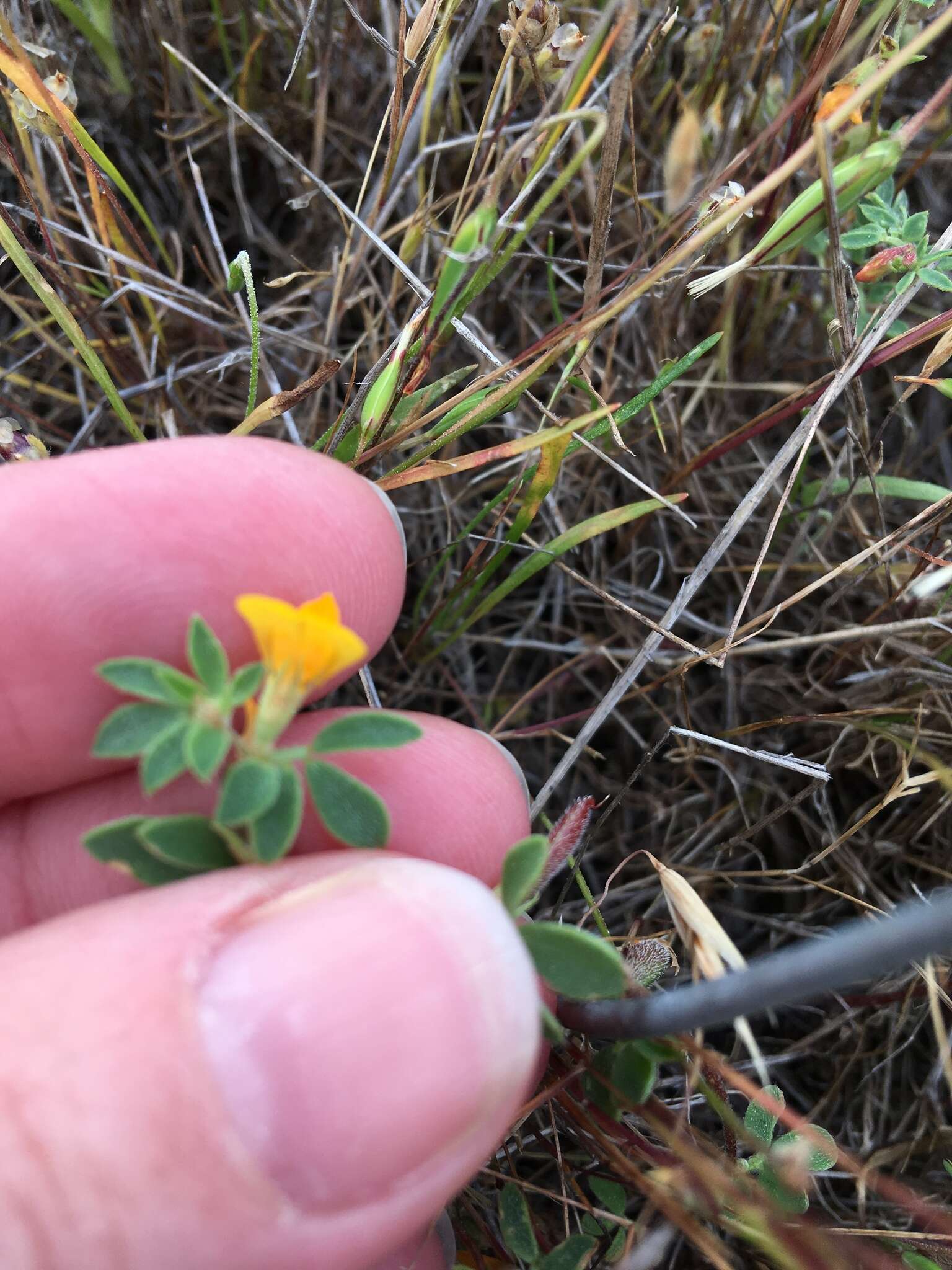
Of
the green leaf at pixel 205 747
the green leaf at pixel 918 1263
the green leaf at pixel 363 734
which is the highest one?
the green leaf at pixel 205 747

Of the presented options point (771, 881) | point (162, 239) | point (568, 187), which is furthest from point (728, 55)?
point (771, 881)

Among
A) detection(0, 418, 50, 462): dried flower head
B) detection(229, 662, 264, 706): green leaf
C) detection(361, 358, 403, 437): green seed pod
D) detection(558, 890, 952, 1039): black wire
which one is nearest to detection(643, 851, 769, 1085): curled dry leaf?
detection(558, 890, 952, 1039): black wire

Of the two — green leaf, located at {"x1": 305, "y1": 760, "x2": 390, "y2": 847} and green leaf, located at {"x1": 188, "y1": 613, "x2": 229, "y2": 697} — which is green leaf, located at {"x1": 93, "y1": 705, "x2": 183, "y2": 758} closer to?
green leaf, located at {"x1": 188, "y1": 613, "x2": 229, "y2": 697}

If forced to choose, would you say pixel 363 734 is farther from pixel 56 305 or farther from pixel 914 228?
pixel 914 228

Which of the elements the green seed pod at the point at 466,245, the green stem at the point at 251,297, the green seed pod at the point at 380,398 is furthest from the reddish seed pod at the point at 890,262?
the green stem at the point at 251,297

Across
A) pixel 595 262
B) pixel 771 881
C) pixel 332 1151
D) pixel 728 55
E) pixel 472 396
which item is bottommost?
pixel 771 881

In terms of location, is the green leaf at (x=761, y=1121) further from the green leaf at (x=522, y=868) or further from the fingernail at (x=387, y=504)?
the fingernail at (x=387, y=504)

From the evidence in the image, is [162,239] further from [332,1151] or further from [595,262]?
[332,1151]
